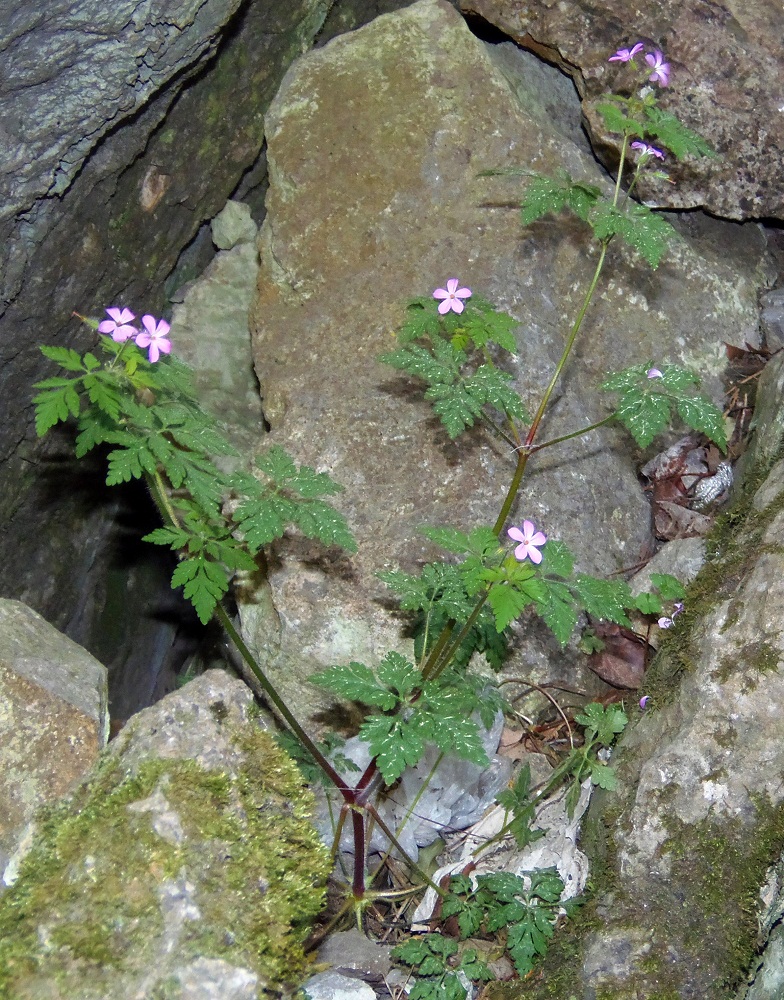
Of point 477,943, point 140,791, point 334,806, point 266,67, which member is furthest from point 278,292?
point 477,943

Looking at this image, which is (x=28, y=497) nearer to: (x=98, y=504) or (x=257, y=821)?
(x=98, y=504)

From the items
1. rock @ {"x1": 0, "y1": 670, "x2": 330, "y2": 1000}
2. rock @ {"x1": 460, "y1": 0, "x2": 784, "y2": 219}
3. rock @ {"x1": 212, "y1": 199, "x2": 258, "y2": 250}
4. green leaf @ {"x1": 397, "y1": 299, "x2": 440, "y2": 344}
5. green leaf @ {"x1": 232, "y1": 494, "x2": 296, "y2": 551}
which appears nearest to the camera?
rock @ {"x1": 0, "y1": 670, "x2": 330, "y2": 1000}

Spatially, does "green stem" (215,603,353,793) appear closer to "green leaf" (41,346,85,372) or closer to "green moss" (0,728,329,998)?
"green moss" (0,728,329,998)

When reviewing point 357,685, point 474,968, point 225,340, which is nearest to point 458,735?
point 357,685

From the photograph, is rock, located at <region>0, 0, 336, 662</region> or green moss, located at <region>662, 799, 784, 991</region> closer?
green moss, located at <region>662, 799, 784, 991</region>

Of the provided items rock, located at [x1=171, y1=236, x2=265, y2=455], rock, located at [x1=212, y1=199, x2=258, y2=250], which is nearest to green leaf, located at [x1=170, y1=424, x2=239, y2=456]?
rock, located at [x1=171, y1=236, x2=265, y2=455]

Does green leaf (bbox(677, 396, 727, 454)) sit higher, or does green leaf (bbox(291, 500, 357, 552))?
green leaf (bbox(291, 500, 357, 552))
